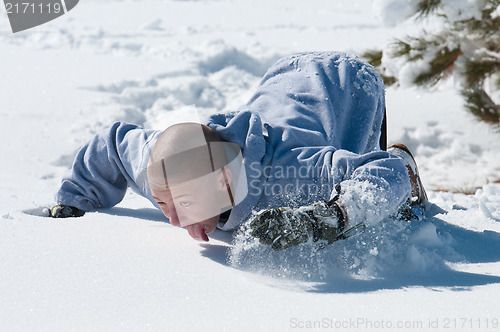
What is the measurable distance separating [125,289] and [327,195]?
1.70 ft

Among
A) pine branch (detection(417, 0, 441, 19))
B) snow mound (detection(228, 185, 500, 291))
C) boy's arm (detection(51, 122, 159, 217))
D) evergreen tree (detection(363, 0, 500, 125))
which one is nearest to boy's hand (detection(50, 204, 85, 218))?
boy's arm (detection(51, 122, 159, 217))

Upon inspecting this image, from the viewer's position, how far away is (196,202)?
1.34m

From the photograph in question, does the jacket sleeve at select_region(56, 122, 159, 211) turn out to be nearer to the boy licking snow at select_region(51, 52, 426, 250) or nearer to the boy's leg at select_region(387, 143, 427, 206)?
the boy licking snow at select_region(51, 52, 426, 250)

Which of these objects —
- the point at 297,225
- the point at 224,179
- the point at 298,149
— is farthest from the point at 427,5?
the point at 297,225

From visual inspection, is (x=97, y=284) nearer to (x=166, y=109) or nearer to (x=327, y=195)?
(x=327, y=195)

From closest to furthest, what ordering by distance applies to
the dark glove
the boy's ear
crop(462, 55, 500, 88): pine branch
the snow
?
1. the snow
2. the dark glove
3. the boy's ear
4. crop(462, 55, 500, 88): pine branch

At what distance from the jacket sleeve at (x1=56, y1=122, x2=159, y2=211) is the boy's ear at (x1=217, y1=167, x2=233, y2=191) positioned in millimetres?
322

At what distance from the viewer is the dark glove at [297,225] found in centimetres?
115

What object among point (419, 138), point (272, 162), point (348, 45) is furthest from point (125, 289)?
point (348, 45)

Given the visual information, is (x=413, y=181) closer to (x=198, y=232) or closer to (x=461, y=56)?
(x=198, y=232)

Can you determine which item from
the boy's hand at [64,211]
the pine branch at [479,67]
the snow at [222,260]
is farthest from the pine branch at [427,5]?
the boy's hand at [64,211]

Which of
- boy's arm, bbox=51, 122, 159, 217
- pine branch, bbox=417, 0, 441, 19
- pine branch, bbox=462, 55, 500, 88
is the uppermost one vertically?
pine branch, bbox=417, 0, 441, 19

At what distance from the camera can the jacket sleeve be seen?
5.37ft

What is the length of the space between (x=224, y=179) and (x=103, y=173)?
0.49 metres
